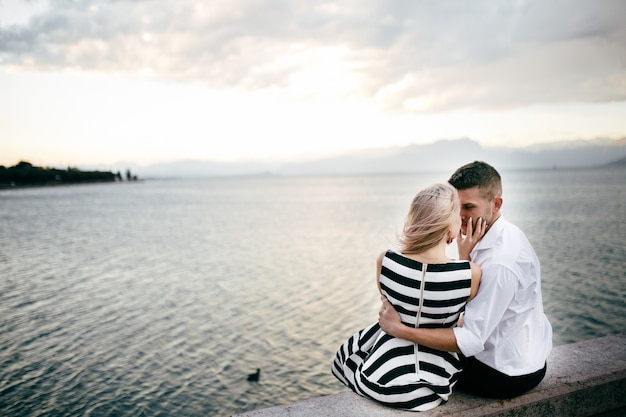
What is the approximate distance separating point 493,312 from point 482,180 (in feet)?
3.22

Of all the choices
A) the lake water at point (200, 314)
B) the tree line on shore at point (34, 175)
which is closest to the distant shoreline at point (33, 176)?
the tree line on shore at point (34, 175)

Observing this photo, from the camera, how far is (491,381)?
9.92 feet

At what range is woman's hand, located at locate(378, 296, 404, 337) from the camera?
2.93 metres

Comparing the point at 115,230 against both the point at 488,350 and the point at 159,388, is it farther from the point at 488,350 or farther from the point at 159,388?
the point at 488,350

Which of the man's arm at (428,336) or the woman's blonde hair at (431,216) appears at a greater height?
the woman's blonde hair at (431,216)

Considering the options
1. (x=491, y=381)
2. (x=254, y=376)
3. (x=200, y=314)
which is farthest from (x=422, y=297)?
(x=200, y=314)

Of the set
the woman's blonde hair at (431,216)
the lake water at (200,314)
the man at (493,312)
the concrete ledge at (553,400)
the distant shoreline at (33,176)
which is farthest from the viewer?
the distant shoreline at (33,176)

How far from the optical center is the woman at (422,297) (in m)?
2.80

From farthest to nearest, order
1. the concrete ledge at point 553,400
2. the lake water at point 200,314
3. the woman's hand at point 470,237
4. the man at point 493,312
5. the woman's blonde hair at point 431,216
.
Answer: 1. the lake water at point 200,314
2. the woman's hand at point 470,237
3. the concrete ledge at point 553,400
4. the man at point 493,312
5. the woman's blonde hair at point 431,216

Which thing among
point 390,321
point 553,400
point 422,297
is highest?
point 422,297

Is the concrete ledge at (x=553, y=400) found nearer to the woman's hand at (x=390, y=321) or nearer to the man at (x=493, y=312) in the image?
the man at (x=493, y=312)

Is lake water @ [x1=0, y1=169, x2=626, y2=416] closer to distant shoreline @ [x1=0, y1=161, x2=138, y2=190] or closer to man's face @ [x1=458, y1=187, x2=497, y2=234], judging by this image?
A: man's face @ [x1=458, y1=187, x2=497, y2=234]

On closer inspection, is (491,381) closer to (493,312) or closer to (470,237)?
(493,312)

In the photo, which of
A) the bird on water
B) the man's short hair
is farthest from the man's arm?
the bird on water
